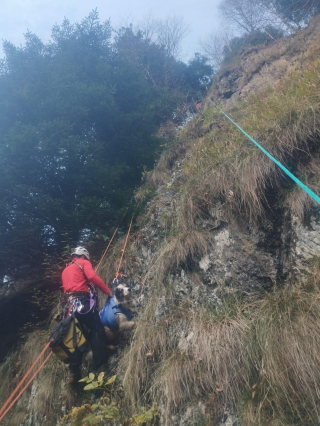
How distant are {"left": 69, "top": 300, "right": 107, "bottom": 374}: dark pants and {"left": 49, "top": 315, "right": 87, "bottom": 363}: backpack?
0.16 meters

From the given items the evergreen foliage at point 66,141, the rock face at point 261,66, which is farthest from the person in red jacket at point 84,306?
the rock face at point 261,66

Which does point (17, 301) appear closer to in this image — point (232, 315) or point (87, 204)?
point (87, 204)

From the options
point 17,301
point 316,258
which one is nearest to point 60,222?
point 17,301

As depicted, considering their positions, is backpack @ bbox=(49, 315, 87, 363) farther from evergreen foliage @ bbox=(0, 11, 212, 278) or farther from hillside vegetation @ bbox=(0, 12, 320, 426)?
evergreen foliage @ bbox=(0, 11, 212, 278)

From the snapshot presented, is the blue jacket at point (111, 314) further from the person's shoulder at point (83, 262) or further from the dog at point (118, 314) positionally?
the person's shoulder at point (83, 262)

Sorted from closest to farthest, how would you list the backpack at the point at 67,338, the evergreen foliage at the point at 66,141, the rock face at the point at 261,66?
1. the backpack at the point at 67,338
2. the evergreen foliage at the point at 66,141
3. the rock face at the point at 261,66

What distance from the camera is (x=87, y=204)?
6172 mm

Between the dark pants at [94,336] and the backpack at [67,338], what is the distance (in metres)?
0.16

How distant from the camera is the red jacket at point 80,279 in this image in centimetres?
440

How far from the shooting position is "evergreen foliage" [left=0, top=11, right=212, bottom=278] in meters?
6.01

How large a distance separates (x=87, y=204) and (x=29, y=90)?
281 centimetres

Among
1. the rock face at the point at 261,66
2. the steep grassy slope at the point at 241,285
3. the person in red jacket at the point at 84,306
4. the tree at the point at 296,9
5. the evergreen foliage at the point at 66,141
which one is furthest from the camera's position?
the tree at the point at 296,9

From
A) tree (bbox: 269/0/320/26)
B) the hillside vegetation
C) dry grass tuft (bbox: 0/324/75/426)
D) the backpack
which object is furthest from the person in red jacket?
tree (bbox: 269/0/320/26)

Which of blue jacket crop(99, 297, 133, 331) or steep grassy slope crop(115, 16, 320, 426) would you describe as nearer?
steep grassy slope crop(115, 16, 320, 426)
